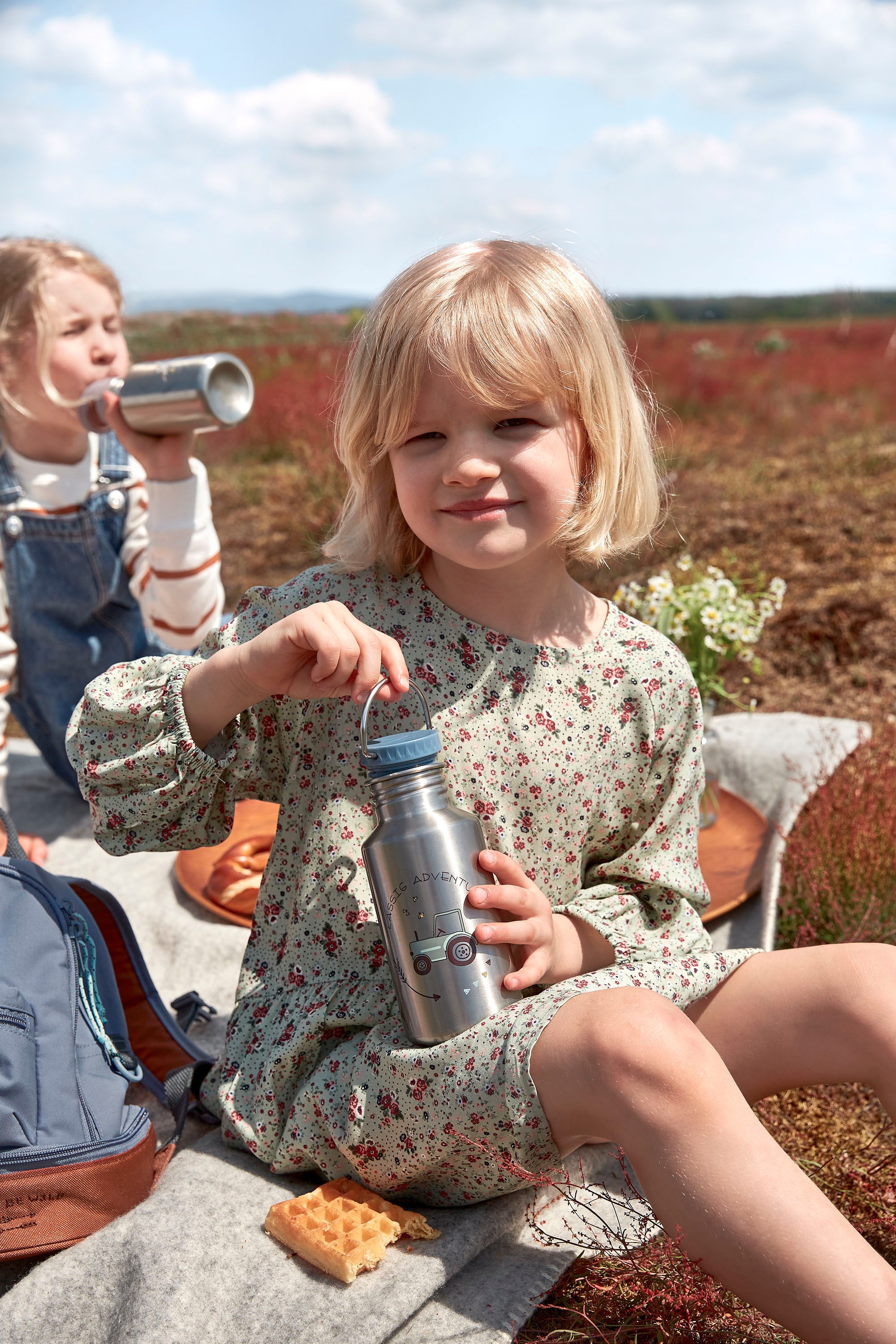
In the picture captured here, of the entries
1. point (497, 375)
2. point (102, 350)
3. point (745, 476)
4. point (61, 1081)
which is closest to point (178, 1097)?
point (61, 1081)

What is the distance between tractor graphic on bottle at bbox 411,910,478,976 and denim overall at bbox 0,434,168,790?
6.00 feet

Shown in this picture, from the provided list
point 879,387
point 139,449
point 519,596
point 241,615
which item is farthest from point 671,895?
point 879,387

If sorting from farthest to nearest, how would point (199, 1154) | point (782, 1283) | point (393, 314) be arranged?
point (199, 1154)
point (393, 314)
point (782, 1283)

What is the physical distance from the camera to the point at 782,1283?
1.25 metres

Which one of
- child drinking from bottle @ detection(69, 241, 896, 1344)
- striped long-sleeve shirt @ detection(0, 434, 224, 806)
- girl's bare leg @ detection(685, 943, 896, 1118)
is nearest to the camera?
child drinking from bottle @ detection(69, 241, 896, 1344)

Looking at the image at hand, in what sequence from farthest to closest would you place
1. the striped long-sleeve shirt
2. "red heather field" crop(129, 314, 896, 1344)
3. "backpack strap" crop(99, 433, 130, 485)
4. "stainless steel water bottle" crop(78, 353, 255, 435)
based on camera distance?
"backpack strap" crop(99, 433, 130, 485)
the striped long-sleeve shirt
"stainless steel water bottle" crop(78, 353, 255, 435)
"red heather field" crop(129, 314, 896, 1344)

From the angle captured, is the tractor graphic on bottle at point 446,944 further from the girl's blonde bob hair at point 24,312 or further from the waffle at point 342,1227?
the girl's blonde bob hair at point 24,312

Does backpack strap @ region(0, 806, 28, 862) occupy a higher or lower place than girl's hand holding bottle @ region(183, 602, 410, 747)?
lower

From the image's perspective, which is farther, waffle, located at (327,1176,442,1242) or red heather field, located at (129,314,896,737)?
red heather field, located at (129,314,896,737)

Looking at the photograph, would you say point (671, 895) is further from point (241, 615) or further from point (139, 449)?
point (139, 449)

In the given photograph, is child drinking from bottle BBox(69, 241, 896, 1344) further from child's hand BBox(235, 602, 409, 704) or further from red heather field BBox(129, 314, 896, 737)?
red heather field BBox(129, 314, 896, 737)

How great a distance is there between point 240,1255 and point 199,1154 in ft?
0.89

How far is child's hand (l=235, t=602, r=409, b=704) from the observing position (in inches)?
59.3

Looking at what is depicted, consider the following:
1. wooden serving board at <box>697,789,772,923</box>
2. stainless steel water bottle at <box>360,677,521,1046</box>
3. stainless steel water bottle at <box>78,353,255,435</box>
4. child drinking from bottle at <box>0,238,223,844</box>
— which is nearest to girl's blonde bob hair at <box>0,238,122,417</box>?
child drinking from bottle at <box>0,238,223,844</box>
